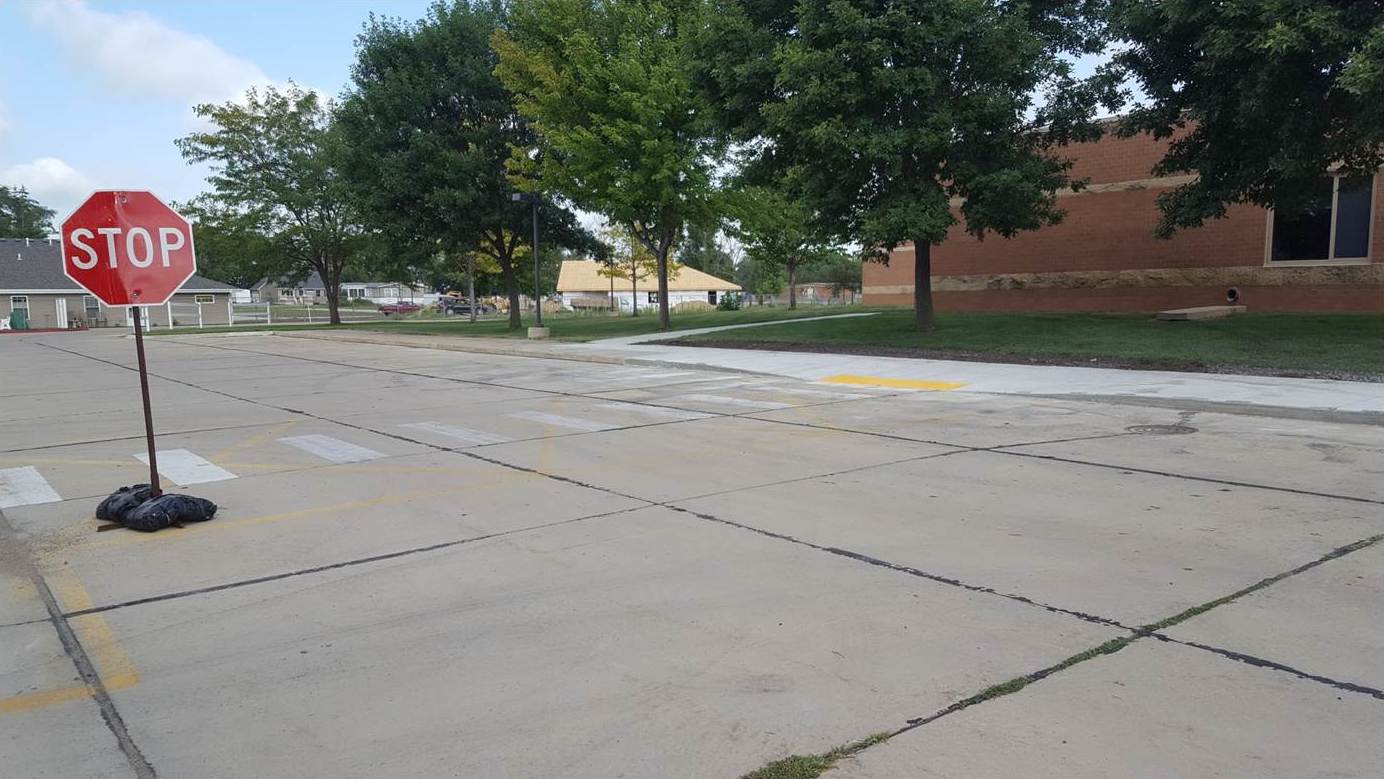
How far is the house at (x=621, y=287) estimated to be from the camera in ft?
315

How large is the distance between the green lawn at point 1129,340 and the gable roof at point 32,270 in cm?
5186

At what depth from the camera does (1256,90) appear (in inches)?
618

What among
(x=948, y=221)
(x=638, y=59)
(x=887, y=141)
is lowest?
(x=948, y=221)

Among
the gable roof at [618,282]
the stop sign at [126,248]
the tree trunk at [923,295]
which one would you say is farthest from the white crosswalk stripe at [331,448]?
the gable roof at [618,282]

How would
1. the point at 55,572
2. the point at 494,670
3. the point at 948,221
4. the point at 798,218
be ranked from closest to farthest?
the point at 494,670
the point at 55,572
the point at 948,221
the point at 798,218

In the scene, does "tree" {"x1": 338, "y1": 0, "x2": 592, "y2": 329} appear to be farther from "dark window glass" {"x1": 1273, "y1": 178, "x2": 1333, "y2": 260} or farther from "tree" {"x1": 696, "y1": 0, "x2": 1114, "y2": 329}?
"dark window glass" {"x1": 1273, "y1": 178, "x2": 1333, "y2": 260}

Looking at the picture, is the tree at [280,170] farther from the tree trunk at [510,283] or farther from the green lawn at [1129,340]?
the green lawn at [1129,340]

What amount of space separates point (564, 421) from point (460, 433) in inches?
57.2

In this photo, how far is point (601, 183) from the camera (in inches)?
1116

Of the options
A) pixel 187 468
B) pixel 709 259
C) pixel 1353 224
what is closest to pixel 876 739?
pixel 187 468

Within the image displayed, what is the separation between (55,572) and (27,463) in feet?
16.0

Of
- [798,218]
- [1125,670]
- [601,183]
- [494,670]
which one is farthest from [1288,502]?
[798,218]

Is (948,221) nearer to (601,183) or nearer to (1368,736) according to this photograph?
(601,183)

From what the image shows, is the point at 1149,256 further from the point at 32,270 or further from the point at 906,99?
the point at 32,270
